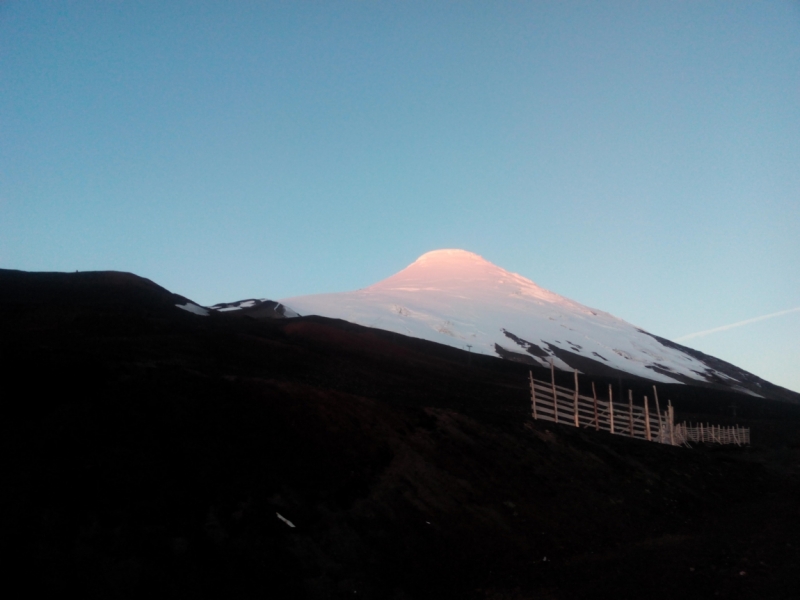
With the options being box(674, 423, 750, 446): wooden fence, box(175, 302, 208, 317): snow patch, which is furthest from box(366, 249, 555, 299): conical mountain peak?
box(674, 423, 750, 446): wooden fence

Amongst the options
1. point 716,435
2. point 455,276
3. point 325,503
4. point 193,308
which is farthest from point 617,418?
point 455,276

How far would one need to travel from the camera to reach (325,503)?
6734 millimetres

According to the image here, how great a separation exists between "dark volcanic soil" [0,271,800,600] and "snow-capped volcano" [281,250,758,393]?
2328 inches

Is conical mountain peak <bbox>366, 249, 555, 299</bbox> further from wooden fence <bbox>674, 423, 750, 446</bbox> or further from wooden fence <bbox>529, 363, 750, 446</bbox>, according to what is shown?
wooden fence <bbox>529, 363, 750, 446</bbox>

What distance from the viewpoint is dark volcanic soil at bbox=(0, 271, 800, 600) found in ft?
16.7

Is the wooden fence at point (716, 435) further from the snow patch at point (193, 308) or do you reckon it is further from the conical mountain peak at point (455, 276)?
the conical mountain peak at point (455, 276)

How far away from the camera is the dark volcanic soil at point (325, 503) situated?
508cm

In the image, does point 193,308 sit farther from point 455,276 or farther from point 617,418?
point 455,276

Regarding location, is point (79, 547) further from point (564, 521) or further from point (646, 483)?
point (646, 483)

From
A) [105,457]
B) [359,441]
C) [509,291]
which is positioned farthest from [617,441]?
[509,291]

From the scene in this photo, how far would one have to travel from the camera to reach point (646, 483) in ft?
39.3

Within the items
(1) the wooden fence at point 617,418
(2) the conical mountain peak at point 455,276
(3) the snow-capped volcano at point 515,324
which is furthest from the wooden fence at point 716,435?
(2) the conical mountain peak at point 455,276

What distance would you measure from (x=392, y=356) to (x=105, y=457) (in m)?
37.4

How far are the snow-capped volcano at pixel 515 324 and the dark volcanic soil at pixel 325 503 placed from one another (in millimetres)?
59141
